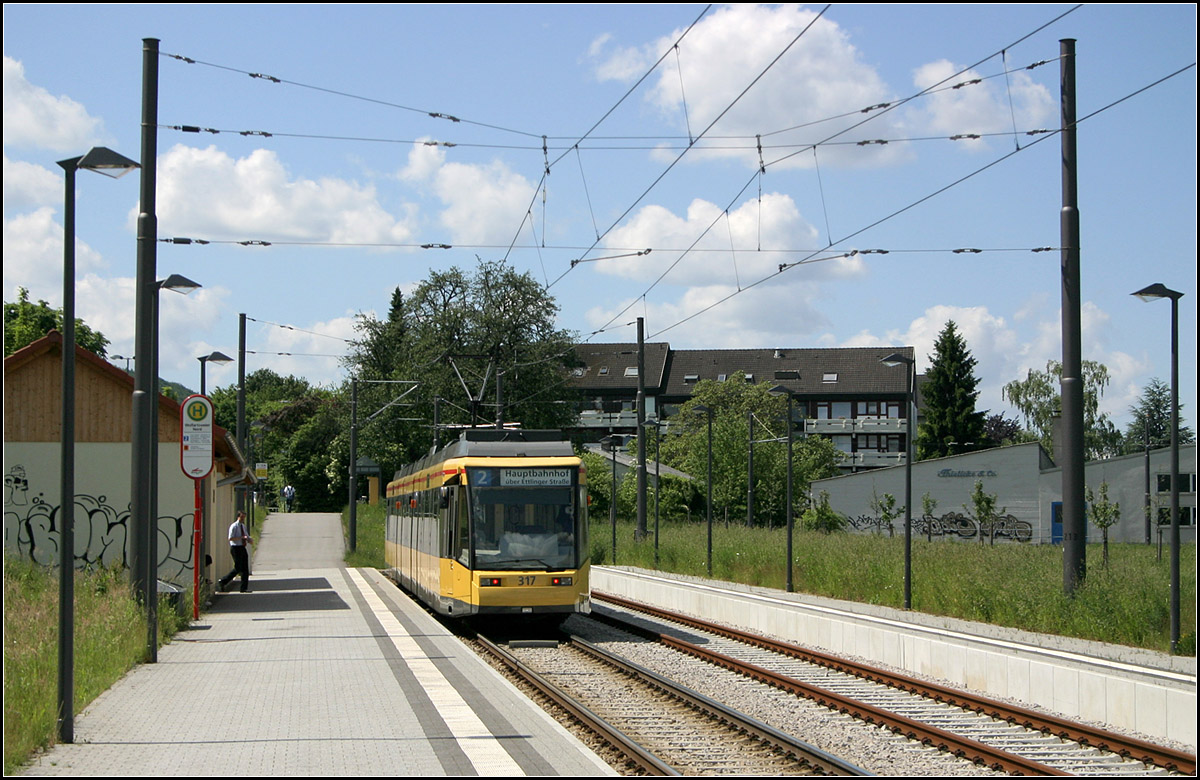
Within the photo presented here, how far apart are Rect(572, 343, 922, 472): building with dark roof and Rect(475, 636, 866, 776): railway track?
77195 millimetres

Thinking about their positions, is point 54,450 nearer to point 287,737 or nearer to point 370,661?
point 370,661

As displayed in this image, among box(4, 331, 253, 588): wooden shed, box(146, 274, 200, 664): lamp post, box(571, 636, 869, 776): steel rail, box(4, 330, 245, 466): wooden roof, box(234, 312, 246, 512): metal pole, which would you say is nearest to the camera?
box(571, 636, 869, 776): steel rail

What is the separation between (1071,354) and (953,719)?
834cm

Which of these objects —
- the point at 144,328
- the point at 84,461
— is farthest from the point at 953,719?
the point at 84,461

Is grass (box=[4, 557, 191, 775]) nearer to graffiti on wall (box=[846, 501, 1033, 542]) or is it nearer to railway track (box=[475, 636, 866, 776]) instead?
railway track (box=[475, 636, 866, 776])

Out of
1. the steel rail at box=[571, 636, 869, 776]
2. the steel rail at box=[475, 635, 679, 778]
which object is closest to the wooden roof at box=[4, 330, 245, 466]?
the steel rail at box=[475, 635, 679, 778]

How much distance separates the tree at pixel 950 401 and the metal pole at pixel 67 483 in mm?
77256

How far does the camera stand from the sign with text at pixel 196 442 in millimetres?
16859

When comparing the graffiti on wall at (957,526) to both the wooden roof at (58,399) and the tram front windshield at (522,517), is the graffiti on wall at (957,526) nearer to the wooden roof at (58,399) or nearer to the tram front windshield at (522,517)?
the tram front windshield at (522,517)

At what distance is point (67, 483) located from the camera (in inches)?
380

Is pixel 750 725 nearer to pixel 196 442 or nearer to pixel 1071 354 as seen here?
pixel 196 442

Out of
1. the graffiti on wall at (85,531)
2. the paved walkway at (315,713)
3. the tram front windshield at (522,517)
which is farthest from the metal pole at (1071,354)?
the graffiti on wall at (85,531)

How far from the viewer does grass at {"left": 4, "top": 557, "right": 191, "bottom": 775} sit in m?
9.70

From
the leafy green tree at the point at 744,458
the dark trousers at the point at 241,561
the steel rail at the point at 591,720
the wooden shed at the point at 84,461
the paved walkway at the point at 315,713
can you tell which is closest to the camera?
the paved walkway at the point at 315,713
